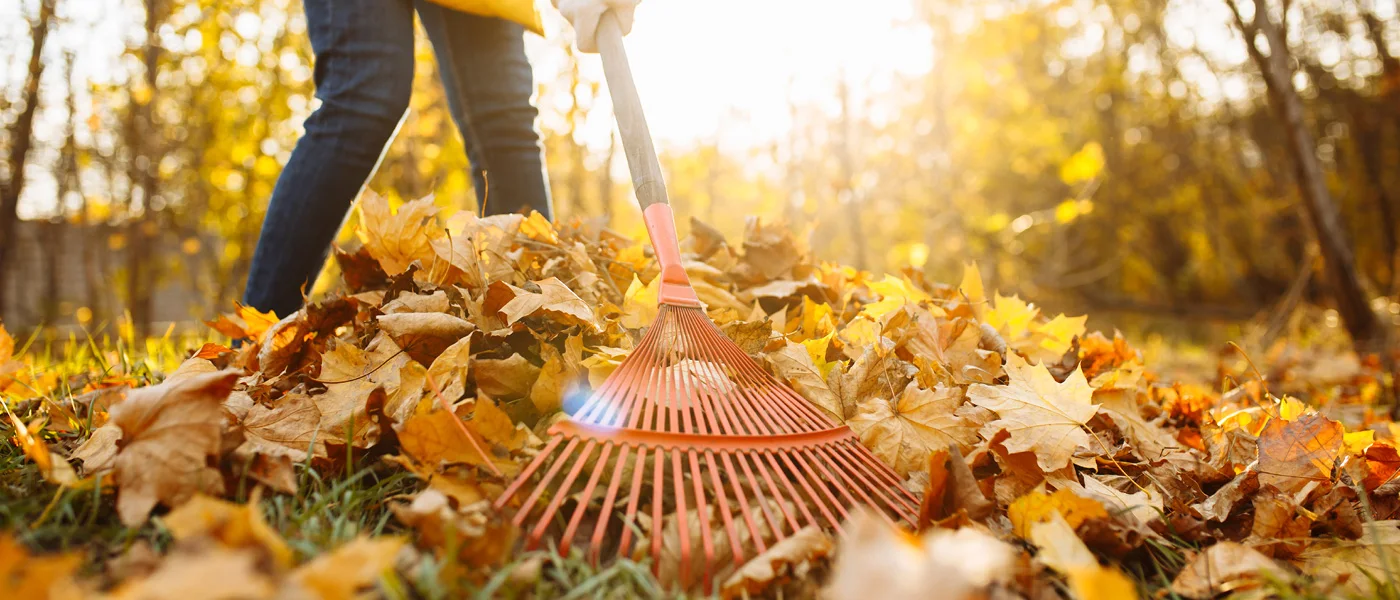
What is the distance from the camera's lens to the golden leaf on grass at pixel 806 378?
1326mm

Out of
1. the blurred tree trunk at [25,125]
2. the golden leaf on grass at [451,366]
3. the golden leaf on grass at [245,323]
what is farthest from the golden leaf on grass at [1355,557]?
the blurred tree trunk at [25,125]

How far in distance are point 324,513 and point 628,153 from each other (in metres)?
0.84

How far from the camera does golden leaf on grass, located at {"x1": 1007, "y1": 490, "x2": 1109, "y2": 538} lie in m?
1.03

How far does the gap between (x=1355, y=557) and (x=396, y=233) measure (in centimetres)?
167

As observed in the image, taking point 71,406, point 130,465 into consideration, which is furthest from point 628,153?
point 71,406

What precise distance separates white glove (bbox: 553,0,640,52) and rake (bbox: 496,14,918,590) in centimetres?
46

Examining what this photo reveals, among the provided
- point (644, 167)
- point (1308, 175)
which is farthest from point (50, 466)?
point (1308, 175)

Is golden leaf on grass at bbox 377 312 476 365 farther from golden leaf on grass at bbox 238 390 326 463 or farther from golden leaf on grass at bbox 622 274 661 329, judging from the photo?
golden leaf on grass at bbox 622 274 661 329

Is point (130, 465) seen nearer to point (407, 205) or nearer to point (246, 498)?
point (246, 498)

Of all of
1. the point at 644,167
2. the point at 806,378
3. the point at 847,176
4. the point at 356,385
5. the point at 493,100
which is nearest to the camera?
the point at 356,385

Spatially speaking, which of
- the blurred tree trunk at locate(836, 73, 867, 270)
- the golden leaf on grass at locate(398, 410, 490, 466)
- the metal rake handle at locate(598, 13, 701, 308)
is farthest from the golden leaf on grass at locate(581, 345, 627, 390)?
the blurred tree trunk at locate(836, 73, 867, 270)

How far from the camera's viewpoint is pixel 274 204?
5.39 ft

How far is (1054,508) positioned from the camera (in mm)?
1047

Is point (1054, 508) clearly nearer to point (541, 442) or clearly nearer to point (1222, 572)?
point (1222, 572)
